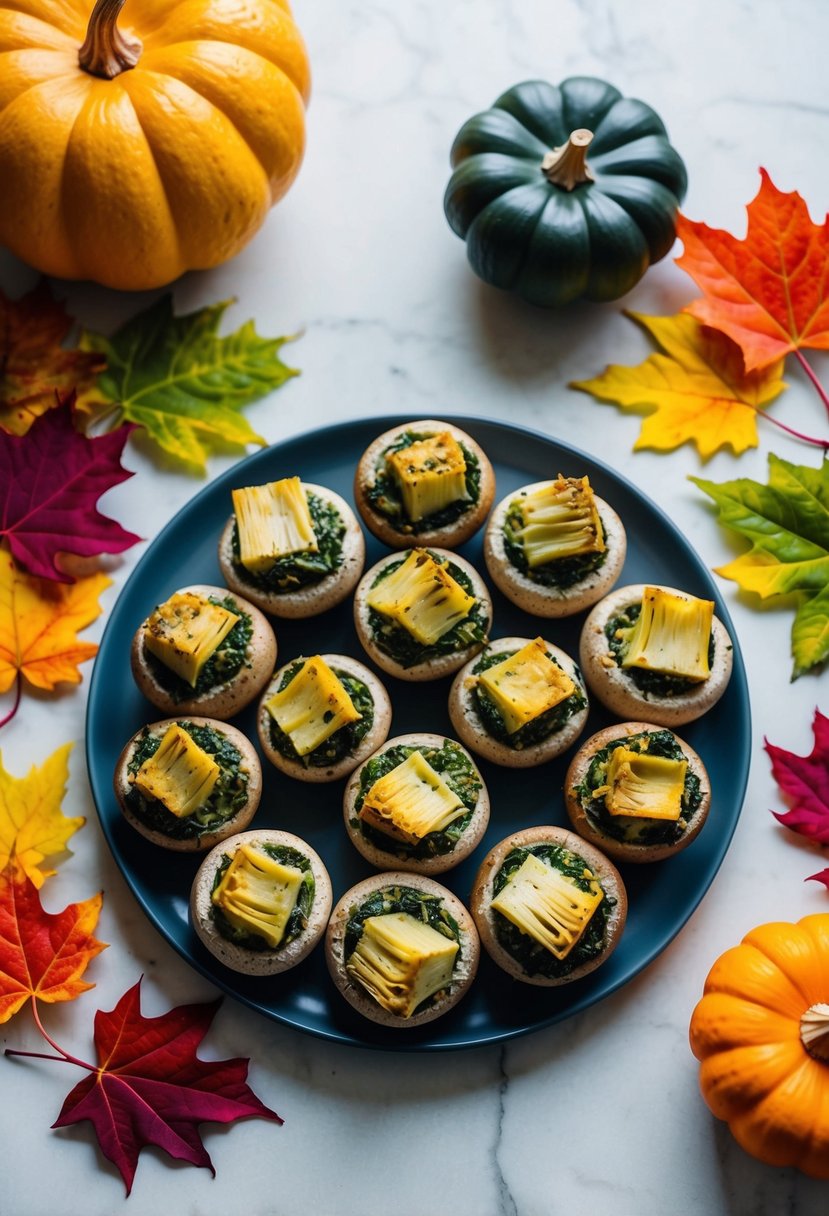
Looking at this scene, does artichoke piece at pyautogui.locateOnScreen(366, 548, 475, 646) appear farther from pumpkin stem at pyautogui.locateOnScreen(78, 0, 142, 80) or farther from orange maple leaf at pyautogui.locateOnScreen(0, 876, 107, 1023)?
pumpkin stem at pyautogui.locateOnScreen(78, 0, 142, 80)

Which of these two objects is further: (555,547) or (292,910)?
(555,547)

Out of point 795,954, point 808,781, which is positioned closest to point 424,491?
point 808,781

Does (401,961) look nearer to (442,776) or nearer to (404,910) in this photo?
(404,910)

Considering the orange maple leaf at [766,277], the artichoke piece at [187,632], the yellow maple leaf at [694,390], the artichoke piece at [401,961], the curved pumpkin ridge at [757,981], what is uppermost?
the orange maple leaf at [766,277]

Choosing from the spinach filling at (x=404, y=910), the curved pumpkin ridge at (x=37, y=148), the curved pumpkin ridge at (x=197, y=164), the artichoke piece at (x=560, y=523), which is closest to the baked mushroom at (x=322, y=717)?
the spinach filling at (x=404, y=910)

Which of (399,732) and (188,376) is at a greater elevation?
(188,376)

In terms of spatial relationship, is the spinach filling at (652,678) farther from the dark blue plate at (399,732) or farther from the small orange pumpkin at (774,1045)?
the small orange pumpkin at (774,1045)

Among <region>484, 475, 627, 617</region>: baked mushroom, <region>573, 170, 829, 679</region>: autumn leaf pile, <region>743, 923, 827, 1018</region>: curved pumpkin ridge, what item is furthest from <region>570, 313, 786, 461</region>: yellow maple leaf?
<region>743, 923, 827, 1018</region>: curved pumpkin ridge
